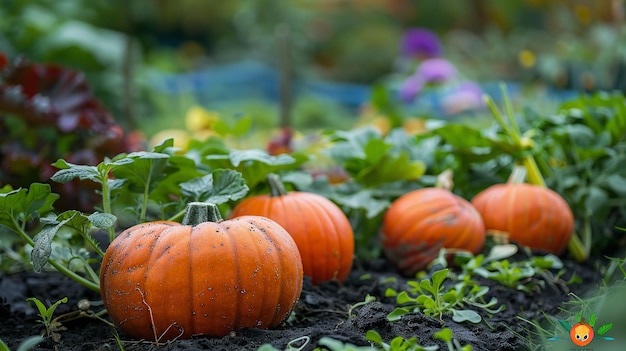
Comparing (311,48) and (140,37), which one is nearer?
(140,37)

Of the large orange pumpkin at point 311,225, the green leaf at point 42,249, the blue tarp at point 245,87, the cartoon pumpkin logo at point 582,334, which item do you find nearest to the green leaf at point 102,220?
the green leaf at point 42,249

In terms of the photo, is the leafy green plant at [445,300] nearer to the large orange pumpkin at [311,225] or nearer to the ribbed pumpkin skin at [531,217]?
the large orange pumpkin at [311,225]

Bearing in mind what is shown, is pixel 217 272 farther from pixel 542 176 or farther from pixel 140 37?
pixel 140 37

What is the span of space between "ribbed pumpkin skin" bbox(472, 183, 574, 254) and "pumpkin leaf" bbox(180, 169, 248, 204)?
1.26m

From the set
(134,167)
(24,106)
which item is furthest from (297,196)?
(24,106)

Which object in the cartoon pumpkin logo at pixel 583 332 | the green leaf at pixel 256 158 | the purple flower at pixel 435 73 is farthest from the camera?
the purple flower at pixel 435 73

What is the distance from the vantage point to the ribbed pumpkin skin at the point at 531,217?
285cm

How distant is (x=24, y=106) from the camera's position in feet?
10.5

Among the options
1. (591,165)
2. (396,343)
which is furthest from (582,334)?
(591,165)

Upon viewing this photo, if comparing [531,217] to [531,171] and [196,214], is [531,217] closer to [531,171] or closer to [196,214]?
[531,171]

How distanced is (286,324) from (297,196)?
1.80 ft

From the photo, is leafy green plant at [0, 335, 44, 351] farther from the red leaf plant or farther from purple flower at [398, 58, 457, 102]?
purple flower at [398, 58, 457, 102]

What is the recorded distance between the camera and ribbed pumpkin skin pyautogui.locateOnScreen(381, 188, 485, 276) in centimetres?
268

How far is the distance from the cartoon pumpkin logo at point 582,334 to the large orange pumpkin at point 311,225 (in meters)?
0.96
